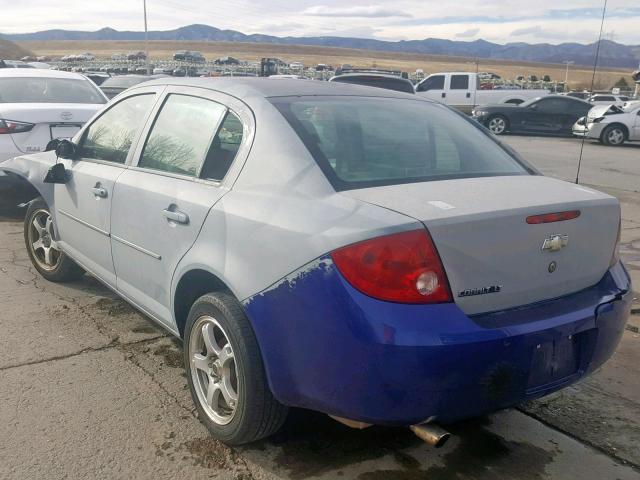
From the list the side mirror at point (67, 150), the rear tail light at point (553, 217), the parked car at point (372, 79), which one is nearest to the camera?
the rear tail light at point (553, 217)

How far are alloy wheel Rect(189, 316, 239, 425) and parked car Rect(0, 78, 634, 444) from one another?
0.4 inches

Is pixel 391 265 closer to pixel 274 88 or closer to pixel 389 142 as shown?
pixel 389 142

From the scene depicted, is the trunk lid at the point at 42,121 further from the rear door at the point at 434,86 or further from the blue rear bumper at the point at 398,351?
the rear door at the point at 434,86

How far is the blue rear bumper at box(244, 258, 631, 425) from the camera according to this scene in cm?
217

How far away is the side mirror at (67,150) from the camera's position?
416cm

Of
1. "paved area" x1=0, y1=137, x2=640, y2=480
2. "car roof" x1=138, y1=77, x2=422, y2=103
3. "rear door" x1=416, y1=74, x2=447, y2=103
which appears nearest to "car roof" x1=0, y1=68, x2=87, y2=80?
A: "paved area" x1=0, y1=137, x2=640, y2=480

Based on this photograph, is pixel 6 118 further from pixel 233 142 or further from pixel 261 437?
pixel 261 437

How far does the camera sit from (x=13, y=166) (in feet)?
16.3

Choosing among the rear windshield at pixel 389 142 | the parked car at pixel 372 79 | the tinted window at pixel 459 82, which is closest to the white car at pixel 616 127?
the tinted window at pixel 459 82

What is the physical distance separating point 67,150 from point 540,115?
66.1 feet

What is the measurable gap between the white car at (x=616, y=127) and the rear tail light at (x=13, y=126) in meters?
16.3

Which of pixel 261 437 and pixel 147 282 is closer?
pixel 261 437

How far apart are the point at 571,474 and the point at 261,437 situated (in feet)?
4.46

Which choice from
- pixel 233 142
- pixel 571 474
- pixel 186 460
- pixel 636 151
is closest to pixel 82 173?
pixel 233 142
